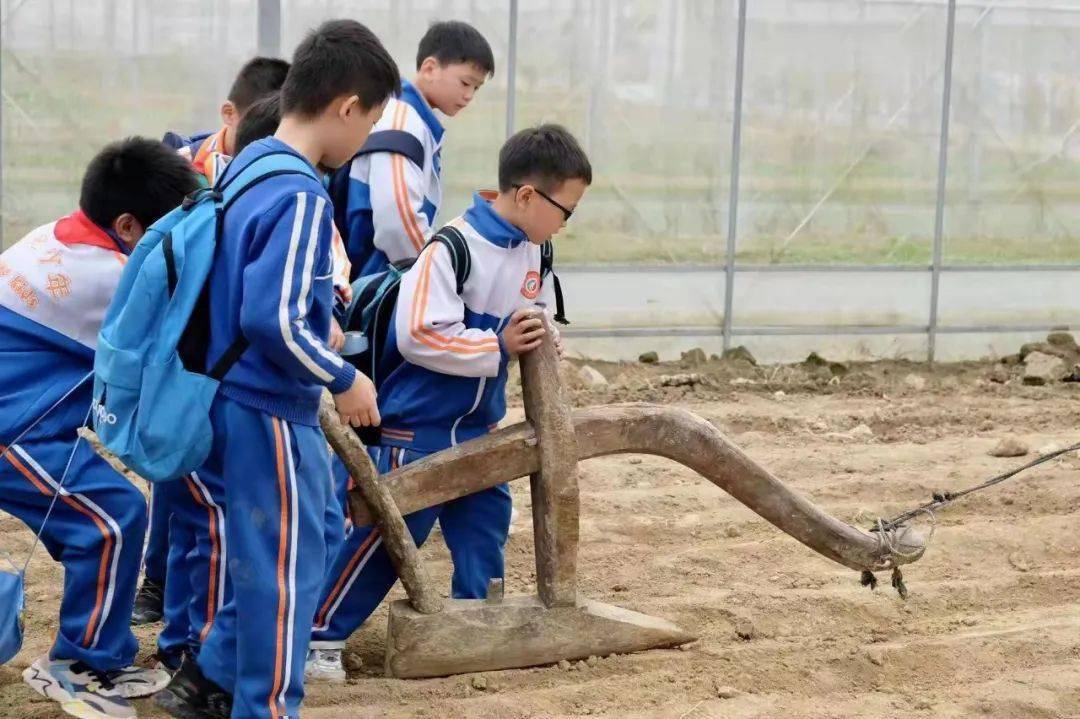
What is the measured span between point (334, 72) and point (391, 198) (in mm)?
1595

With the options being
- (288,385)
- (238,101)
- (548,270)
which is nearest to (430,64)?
(238,101)

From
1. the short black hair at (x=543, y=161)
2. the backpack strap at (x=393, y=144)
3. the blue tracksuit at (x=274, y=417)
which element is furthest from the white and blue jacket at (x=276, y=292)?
the backpack strap at (x=393, y=144)

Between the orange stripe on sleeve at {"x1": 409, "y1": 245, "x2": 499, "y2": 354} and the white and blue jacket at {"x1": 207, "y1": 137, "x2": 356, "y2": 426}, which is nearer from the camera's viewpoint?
the white and blue jacket at {"x1": 207, "y1": 137, "x2": 356, "y2": 426}

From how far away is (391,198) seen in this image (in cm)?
466

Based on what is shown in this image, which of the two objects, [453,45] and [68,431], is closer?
[68,431]

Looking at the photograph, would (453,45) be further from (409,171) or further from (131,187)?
(131,187)

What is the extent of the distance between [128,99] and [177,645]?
4911 millimetres

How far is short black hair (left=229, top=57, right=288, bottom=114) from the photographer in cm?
456

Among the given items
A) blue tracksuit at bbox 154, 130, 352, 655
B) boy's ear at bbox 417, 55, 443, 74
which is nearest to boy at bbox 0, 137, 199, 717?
blue tracksuit at bbox 154, 130, 352, 655

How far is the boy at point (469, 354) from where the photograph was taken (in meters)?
3.79

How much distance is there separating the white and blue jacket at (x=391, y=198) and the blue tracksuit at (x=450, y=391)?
28.7 inches

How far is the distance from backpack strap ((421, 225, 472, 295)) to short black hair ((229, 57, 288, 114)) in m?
0.98

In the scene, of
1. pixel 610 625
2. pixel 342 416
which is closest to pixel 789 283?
pixel 610 625

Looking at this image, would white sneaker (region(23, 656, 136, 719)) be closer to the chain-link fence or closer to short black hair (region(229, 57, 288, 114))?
short black hair (region(229, 57, 288, 114))
